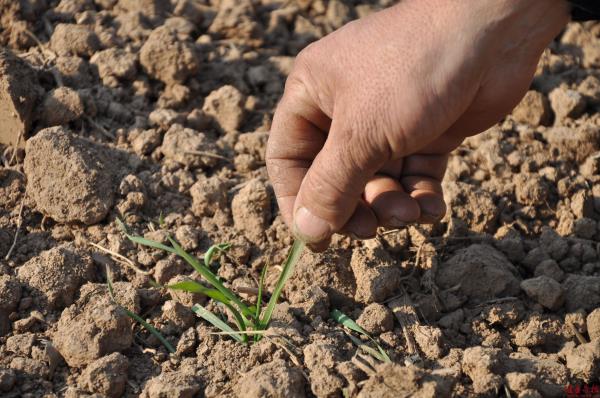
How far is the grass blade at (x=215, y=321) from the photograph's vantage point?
2158mm

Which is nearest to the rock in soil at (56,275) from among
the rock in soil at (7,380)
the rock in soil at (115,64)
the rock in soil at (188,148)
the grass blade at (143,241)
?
the grass blade at (143,241)

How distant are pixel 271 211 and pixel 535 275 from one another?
0.93 m

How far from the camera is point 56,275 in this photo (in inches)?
90.3

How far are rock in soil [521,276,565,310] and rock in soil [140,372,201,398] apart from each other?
1.09 m

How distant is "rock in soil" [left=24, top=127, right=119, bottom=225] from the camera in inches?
99.3

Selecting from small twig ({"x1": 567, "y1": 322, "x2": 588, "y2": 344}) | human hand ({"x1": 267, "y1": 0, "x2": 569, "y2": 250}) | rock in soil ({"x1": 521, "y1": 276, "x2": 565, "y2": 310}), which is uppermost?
human hand ({"x1": 267, "y1": 0, "x2": 569, "y2": 250})

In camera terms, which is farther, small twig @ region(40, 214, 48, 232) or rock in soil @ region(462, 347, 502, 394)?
small twig @ region(40, 214, 48, 232)

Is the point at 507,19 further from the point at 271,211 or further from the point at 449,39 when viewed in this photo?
the point at 271,211

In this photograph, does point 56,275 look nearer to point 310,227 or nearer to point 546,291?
point 310,227

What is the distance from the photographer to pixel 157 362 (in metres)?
→ 2.14

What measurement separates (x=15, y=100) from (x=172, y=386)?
1322mm

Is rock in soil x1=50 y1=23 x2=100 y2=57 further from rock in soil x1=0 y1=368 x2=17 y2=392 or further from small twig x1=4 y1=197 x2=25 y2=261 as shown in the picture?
rock in soil x1=0 y1=368 x2=17 y2=392

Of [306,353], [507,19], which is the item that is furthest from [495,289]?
[507,19]

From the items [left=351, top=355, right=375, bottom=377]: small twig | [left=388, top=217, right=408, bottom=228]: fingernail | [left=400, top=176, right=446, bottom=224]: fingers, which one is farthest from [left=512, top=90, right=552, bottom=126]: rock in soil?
[left=351, top=355, right=375, bottom=377]: small twig
